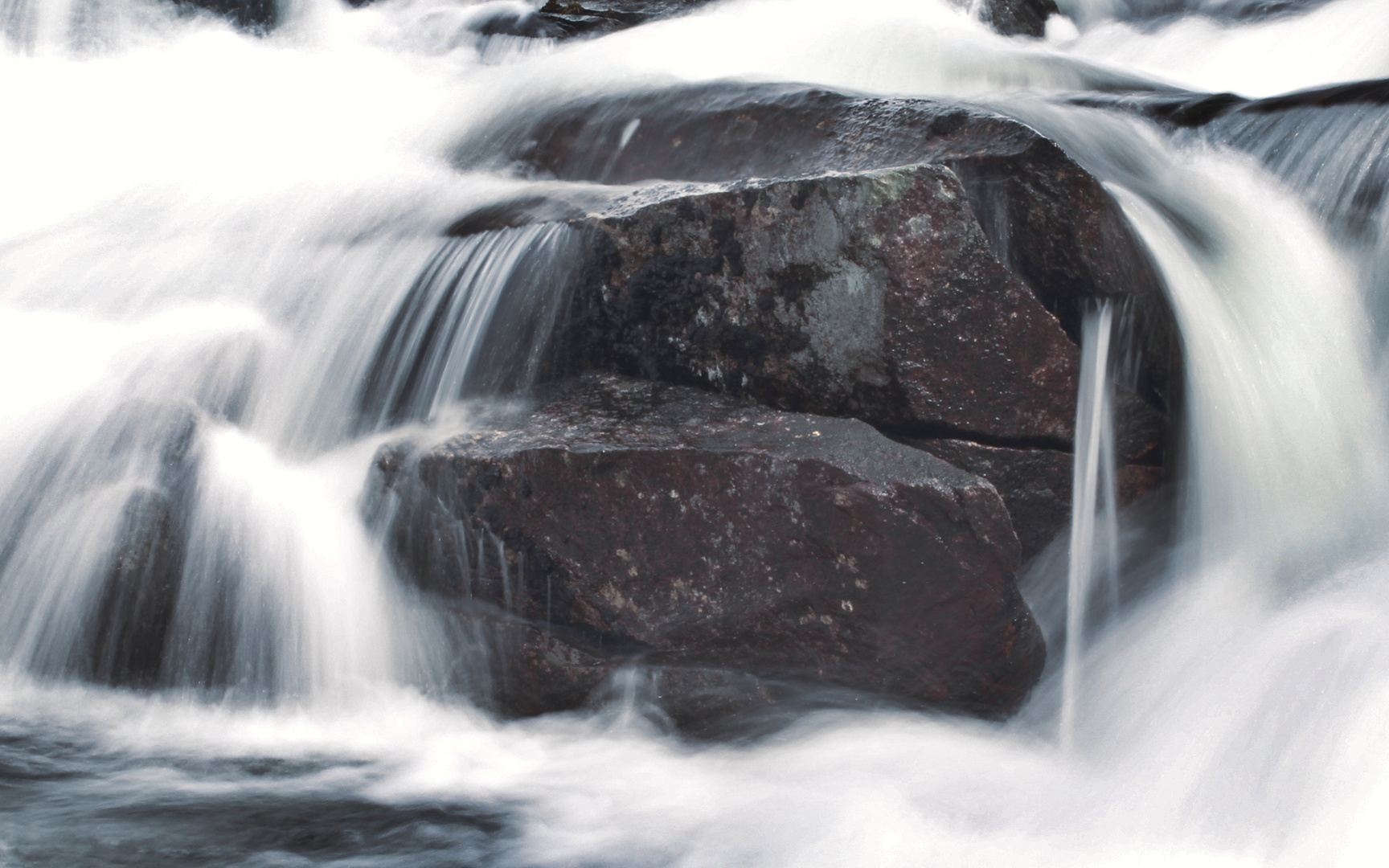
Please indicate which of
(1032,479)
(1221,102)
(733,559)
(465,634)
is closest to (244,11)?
(465,634)

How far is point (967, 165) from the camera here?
348 centimetres

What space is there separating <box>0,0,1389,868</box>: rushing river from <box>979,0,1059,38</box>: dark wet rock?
2.58 metres

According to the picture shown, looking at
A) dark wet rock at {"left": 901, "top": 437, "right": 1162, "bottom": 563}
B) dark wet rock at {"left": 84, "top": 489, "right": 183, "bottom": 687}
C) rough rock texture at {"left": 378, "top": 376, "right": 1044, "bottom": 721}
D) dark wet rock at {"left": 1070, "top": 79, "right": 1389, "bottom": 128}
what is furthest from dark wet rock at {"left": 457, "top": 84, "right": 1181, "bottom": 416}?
dark wet rock at {"left": 84, "top": 489, "right": 183, "bottom": 687}

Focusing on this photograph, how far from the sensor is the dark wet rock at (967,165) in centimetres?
343

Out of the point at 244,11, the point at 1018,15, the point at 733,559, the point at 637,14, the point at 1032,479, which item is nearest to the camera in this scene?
the point at 733,559

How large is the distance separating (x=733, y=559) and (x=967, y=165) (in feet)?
5.41

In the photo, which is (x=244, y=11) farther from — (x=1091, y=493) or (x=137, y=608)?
(x=1091, y=493)

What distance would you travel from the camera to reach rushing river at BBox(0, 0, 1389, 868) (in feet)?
8.42

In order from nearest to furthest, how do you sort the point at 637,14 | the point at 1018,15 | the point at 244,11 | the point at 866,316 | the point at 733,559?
1. the point at 733,559
2. the point at 866,316
3. the point at 1018,15
4. the point at 637,14
5. the point at 244,11

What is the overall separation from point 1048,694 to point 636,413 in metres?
1.66

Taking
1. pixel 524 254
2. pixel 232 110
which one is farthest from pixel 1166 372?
pixel 232 110

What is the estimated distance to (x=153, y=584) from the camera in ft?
11.0

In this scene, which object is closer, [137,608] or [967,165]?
[137,608]

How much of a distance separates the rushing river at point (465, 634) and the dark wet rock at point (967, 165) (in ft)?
0.66
